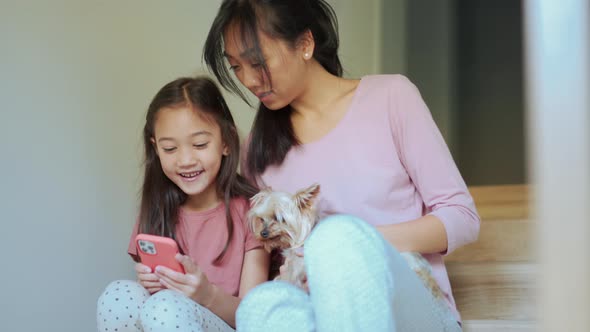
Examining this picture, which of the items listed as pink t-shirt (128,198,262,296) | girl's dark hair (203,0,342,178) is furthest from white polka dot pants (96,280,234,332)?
girl's dark hair (203,0,342,178)

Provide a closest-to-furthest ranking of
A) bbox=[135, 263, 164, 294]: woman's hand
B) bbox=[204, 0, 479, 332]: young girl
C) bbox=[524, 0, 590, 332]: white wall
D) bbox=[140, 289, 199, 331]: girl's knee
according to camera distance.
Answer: bbox=[524, 0, 590, 332]: white wall < bbox=[140, 289, 199, 331]: girl's knee < bbox=[204, 0, 479, 332]: young girl < bbox=[135, 263, 164, 294]: woman's hand

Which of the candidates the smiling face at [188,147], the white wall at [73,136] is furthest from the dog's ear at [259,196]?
the white wall at [73,136]

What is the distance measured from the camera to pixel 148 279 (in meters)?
1.49

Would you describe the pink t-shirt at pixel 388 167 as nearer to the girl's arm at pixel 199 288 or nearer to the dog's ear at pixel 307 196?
the dog's ear at pixel 307 196

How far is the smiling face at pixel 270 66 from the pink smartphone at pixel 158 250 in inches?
14.0

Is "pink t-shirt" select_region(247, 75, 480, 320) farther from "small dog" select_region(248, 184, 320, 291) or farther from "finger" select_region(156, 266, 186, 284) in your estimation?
"finger" select_region(156, 266, 186, 284)

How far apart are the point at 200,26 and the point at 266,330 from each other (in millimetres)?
1324

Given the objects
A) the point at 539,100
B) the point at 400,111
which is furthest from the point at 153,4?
the point at 539,100

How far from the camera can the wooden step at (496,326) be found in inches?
56.0

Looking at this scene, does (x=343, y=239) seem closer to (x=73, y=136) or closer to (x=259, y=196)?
(x=259, y=196)

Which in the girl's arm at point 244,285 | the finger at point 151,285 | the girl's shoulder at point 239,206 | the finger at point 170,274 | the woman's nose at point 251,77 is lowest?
the girl's arm at point 244,285

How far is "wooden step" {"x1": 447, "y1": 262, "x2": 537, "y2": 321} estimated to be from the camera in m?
1.63

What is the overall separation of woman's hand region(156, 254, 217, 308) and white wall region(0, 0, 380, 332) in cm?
35

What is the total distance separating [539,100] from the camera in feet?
2.08
